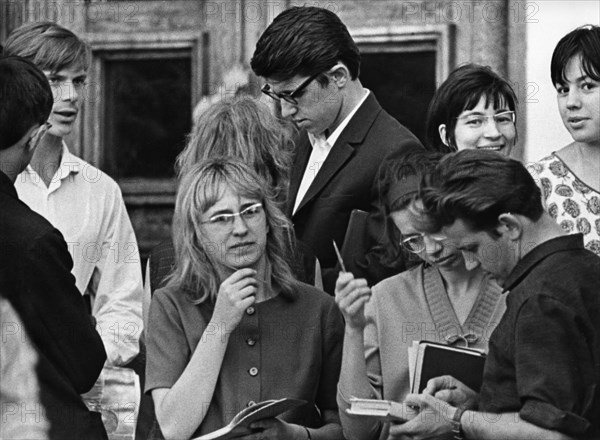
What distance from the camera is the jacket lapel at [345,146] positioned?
194 inches

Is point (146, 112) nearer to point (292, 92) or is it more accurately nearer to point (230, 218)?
point (292, 92)

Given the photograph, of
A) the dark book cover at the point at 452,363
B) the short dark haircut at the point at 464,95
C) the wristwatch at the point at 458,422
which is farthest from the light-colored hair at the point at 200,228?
the wristwatch at the point at 458,422

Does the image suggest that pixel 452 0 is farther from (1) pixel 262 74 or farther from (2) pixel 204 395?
(2) pixel 204 395

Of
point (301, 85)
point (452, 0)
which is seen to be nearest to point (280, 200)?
point (301, 85)

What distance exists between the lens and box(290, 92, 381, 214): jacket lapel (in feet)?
16.2

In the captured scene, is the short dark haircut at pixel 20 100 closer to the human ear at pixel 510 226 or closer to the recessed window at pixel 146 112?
the human ear at pixel 510 226

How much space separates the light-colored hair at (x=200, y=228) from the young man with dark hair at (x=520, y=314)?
72 centimetres

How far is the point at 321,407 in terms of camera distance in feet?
14.5

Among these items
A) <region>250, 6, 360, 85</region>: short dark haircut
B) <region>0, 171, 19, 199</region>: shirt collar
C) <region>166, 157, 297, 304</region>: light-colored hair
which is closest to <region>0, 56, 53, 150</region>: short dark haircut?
<region>0, 171, 19, 199</region>: shirt collar

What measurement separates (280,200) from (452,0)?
168 centimetres

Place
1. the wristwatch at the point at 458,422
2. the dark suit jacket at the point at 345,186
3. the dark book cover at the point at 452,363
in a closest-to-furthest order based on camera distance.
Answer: the wristwatch at the point at 458,422
the dark book cover at the point at 452,363
the dark suit jacket at the point at 345,186

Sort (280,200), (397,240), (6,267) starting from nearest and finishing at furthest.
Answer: (6,267) < (397,240) < (280,200)

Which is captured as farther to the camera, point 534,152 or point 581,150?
point 534,152

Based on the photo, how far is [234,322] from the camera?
4.26 meters
